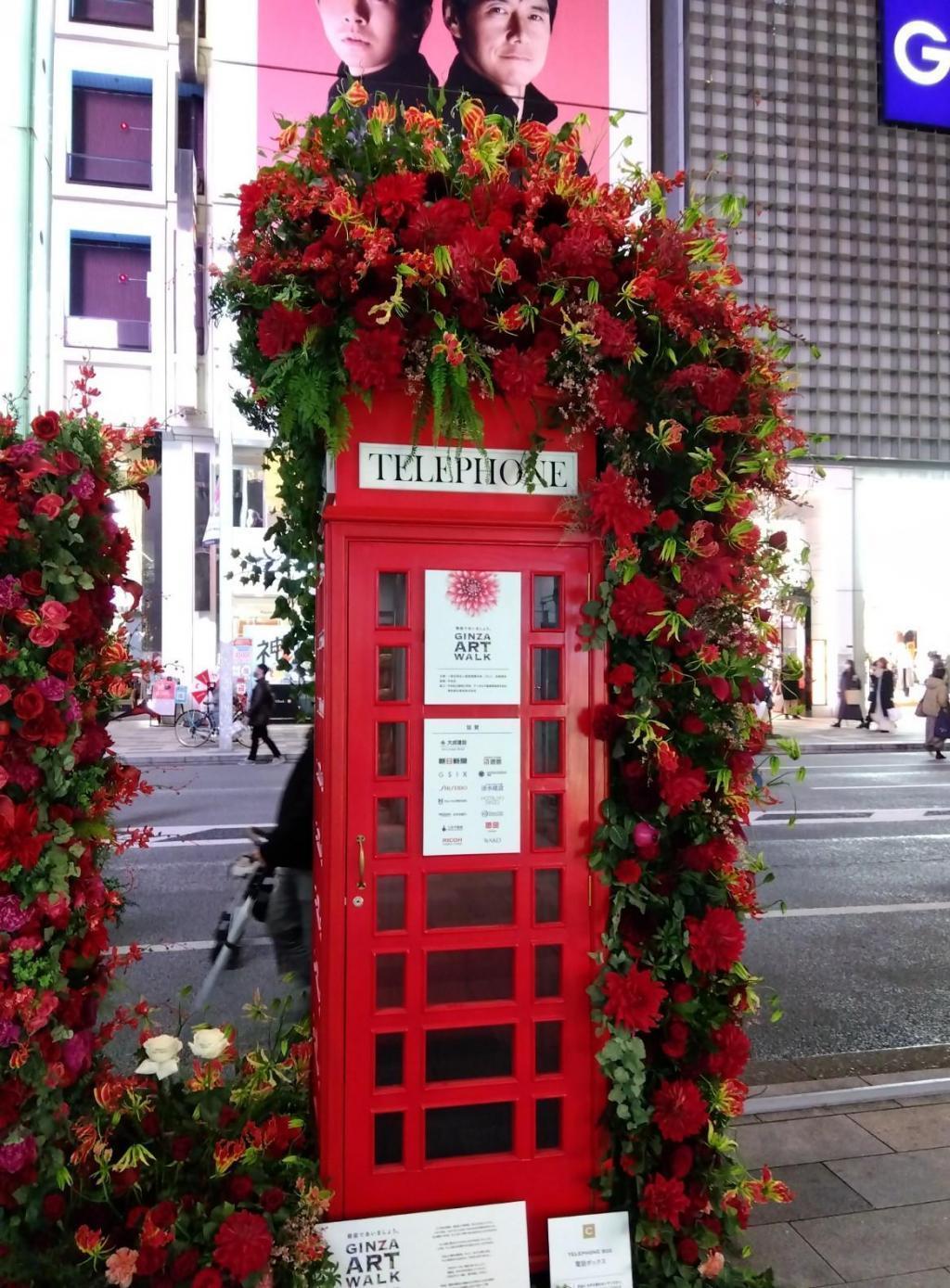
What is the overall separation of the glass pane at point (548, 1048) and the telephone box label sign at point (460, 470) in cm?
147

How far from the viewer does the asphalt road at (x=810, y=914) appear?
4676 millimetres

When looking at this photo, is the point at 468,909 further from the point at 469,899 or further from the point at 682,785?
the point at 682,785

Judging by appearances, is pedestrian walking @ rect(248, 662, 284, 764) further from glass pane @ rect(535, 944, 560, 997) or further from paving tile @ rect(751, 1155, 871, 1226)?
glass pane @ rect(535, 944, 560, 997)

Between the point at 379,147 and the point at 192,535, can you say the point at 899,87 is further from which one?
the point at 192,535

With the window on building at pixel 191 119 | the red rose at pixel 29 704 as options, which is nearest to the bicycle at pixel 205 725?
the window on building at pixel 191 119

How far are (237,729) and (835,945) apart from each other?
1272cm

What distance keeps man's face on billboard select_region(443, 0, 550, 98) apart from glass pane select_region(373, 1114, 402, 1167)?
22.1 ft

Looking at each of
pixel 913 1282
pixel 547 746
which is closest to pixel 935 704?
pixel 913 1282

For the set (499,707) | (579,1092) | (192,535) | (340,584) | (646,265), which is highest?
(192,535)

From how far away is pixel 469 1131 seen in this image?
237 cm

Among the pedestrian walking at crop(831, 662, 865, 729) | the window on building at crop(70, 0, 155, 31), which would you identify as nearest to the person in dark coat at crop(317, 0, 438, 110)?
the window on building at crop(70, 0, 155, 31)

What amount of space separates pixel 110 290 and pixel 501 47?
530 inches

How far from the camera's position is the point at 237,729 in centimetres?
A: 1650

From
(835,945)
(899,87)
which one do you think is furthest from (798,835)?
(899,87)
